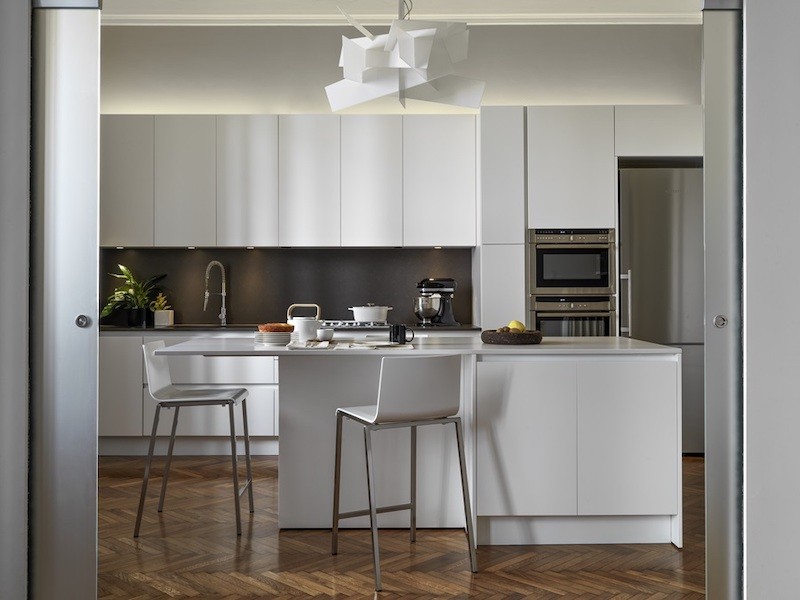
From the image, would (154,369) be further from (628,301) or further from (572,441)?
(628,301)

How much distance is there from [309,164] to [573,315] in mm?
2082

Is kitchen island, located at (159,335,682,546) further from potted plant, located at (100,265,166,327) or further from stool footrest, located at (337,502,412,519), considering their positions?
potted plant, located at (100,265,166,327)

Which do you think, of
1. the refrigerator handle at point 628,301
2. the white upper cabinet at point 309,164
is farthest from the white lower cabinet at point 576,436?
the white upper cabinet at point 309,164

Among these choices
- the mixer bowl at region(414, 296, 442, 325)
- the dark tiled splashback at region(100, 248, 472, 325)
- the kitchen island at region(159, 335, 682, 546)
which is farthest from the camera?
the dark tiled splashback at region(100, 248, 472, 325)

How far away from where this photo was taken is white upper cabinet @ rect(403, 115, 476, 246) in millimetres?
5480

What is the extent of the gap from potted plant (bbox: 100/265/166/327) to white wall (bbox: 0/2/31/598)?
11.9 feet

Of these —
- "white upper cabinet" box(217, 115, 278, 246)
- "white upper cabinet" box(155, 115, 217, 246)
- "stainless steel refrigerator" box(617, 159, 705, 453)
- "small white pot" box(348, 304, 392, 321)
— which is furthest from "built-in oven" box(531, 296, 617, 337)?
"white upper cabinet" box(155, 115, 217, 246)

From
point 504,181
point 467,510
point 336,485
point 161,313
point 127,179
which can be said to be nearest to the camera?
point 467,510

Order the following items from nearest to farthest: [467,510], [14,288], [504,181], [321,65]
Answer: [14,288], [467,510], [504,181], [321,65]

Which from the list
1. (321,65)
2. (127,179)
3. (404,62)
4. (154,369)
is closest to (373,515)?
(154,369)

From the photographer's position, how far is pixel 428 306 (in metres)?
5.38

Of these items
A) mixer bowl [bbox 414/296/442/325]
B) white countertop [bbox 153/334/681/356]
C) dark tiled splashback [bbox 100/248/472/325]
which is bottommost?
white countertop [bbox 153/334/681/356]
